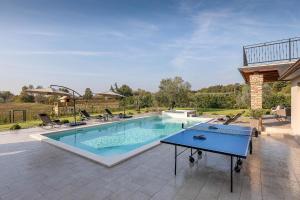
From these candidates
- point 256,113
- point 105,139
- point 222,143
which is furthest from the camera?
point 256,113

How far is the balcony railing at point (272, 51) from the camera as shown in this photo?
10641 millimetres

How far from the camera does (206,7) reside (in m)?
10.8

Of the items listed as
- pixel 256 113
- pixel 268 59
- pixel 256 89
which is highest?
pixel 268 59

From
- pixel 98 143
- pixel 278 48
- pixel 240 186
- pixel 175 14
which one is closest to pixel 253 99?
pixel 278 48

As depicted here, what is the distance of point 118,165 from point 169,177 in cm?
169

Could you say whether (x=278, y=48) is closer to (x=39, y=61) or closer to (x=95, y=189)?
(x=95, y=189)

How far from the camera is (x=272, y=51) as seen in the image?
1113 cm

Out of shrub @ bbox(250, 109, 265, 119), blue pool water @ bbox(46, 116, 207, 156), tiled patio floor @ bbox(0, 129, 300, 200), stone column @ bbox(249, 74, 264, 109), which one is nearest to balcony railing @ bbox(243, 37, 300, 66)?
stone column @ bbox(249, 74, 264, 109)

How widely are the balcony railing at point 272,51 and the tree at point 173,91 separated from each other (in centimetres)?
1231

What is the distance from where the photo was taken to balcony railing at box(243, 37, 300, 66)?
10.6m

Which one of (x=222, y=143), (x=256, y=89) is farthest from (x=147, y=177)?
(x=256, y=89)

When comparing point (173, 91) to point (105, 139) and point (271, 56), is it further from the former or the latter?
point (105, 139)

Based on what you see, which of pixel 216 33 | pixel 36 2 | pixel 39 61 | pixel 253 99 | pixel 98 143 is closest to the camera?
pixel 36 2

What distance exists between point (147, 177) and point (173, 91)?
1970 cm
